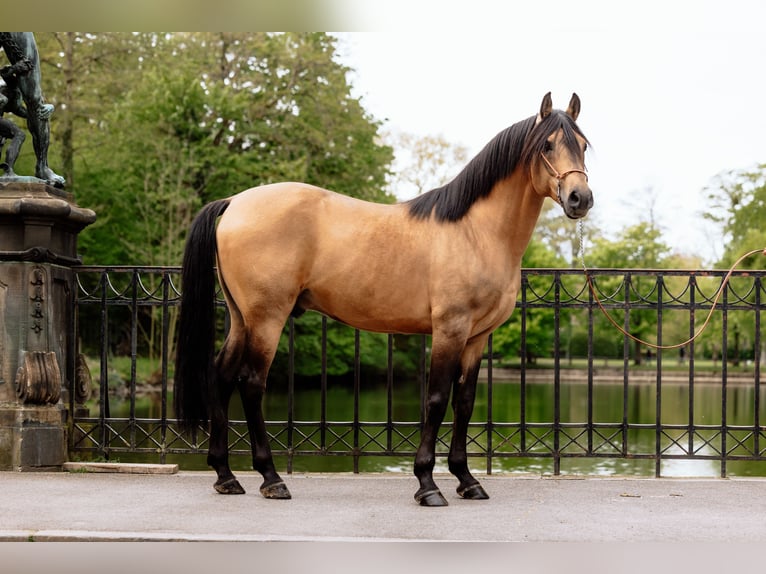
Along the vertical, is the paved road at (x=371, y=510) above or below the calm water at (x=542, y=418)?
above

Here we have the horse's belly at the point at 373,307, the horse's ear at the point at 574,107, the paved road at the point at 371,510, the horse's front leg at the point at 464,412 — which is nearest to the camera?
the paved road at the point at 371,510

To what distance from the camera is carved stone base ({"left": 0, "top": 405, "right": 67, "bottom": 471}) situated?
702cm

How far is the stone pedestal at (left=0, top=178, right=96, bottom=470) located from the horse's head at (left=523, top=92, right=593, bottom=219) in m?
3.95

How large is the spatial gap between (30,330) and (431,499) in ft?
12.1

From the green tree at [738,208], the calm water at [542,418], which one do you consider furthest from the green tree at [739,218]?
the calm water at [542,418]

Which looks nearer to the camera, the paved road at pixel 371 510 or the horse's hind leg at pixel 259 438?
the paved road at pixel 371 510

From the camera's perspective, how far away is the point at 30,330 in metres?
7.20

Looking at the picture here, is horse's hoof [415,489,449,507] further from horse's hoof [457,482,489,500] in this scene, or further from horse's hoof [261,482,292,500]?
horse's hoof [261,482,292,500]

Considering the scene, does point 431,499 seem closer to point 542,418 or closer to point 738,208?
point 542,418

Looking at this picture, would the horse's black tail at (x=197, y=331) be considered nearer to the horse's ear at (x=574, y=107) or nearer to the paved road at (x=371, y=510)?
the paved road at (x=371, y=510)

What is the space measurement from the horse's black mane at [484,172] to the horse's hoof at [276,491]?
2151 mm

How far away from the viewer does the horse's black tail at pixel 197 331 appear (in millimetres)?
6258

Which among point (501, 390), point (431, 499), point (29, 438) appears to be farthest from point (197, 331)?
point (501, 390)

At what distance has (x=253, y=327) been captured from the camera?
609cm
